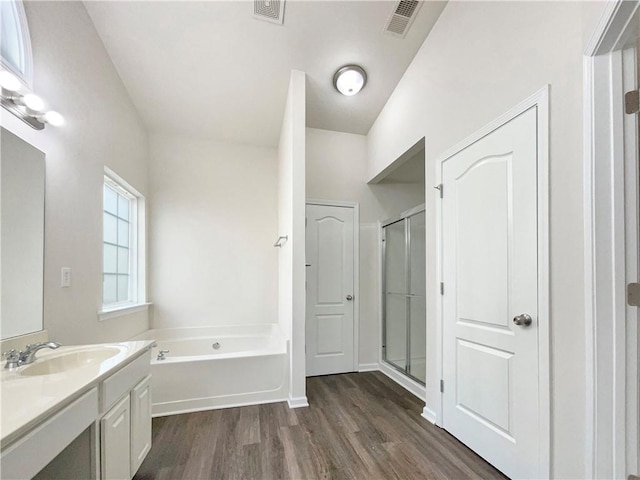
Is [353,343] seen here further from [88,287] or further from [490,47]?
[490,47]

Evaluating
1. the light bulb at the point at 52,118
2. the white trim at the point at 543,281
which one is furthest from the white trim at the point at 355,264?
the light bulb at the point at 52,118

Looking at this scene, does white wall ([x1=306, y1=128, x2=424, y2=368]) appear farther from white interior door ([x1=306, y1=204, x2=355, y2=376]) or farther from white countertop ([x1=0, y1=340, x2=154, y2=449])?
white countertop ([x1=0, y1=340, x2=154, y2=449])

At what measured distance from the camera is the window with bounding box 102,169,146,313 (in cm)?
262

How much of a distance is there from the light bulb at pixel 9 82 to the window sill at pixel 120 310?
1.56 meters

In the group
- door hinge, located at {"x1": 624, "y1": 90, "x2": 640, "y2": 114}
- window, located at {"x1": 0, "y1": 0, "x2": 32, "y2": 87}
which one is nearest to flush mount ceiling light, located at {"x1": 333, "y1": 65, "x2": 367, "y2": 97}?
door hinge, located at {"x1": 624, "y1": 90, "x2": 640, "y2": 114}

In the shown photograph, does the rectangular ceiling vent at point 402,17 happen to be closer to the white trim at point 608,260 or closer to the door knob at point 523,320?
the white trim at point 608,260

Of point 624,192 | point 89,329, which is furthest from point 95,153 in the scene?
point 624,192

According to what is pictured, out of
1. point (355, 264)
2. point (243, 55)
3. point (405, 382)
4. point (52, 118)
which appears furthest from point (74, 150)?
point (405, 382)

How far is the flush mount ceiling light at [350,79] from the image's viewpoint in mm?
2754

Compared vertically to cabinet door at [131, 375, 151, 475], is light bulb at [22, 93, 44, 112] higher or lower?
higher

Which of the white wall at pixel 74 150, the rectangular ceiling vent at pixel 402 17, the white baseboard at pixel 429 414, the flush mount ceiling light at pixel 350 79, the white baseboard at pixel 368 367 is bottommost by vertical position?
the white baseboard at pixel 368 367

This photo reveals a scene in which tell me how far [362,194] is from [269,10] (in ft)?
6.95

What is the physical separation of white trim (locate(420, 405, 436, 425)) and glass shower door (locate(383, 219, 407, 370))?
756 mm

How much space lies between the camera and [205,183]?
3664 millimetres
